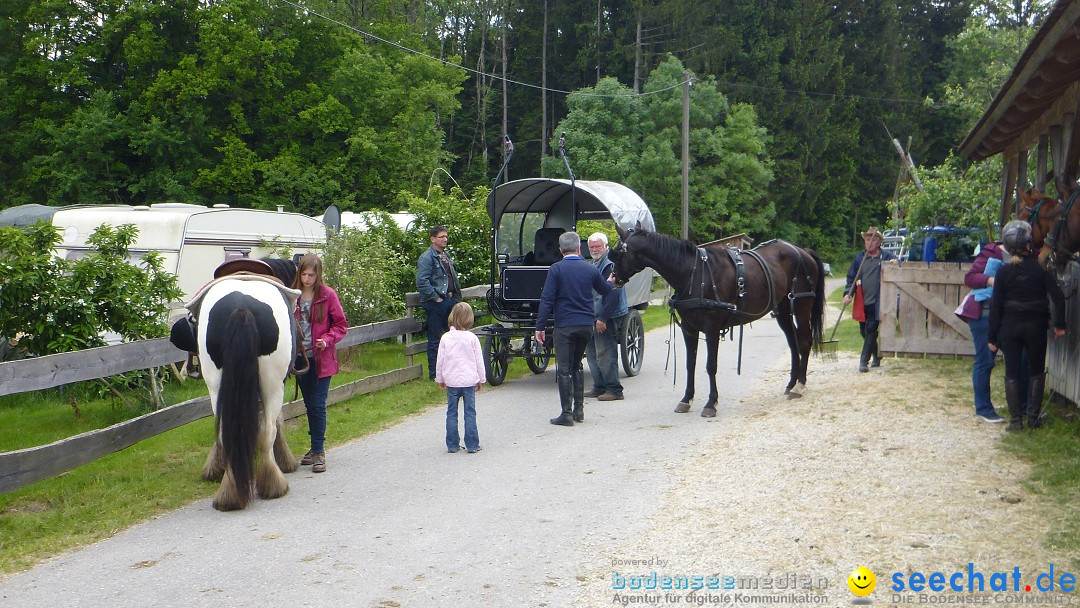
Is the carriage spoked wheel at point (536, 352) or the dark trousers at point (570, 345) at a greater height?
the dark trousers at point (570, 345)

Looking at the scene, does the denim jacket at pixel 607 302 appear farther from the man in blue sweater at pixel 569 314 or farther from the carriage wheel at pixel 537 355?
the carriage wheel at pixel 537 355

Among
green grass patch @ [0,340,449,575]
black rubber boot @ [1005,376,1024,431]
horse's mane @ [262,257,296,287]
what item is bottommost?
green grass patch @ [0,340,449,575]

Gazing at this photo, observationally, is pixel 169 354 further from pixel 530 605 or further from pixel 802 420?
pixel 802 420

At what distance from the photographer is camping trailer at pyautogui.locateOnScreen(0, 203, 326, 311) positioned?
47.1 feet

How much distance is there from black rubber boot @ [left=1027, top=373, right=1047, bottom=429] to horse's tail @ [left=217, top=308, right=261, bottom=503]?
255 inches

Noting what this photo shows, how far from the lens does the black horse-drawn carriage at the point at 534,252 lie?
11.6 m

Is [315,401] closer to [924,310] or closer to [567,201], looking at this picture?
[567,201]

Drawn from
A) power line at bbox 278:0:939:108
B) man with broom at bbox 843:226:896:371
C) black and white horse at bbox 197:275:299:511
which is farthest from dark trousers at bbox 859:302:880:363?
power line at bbox 278:0:939:108

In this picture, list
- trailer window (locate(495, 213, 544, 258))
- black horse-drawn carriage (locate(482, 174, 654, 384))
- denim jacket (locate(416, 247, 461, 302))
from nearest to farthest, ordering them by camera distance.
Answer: denim jacket (locate(416, 247, 461, 302)) < black horse-drawn carriage (locate(482, 174, 654, 384)) < trailer window (locate(495, 213, 544, 258))

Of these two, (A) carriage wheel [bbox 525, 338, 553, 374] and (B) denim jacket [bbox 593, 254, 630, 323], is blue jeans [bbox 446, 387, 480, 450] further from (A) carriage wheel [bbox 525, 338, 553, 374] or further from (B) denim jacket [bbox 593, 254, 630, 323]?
(A) carriage wheel [bbox 525, 338, 553, 374]

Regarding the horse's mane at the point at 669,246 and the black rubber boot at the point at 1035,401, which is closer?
the black rubber boot at the point at 1035,401

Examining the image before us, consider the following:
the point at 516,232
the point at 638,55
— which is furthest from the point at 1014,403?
the point at 638,55

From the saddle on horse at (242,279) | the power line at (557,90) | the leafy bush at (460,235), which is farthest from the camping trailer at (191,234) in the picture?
the power line at (557,90)

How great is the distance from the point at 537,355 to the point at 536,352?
0.55 feet
